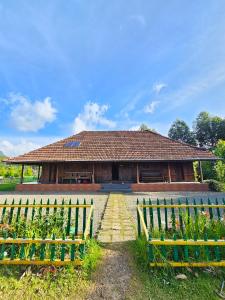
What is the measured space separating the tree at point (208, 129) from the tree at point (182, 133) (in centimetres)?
134

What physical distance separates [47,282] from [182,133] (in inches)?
1793

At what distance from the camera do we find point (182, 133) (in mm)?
44125

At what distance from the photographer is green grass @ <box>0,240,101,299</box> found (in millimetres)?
2352

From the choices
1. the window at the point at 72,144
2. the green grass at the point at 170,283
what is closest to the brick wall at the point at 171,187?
the window at the point at 72,144

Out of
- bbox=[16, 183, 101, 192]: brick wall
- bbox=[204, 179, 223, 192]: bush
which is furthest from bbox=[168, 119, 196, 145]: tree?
bbox=[16, 183, 101, 192]: brick wall

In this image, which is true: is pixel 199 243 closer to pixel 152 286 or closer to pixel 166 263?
pixel 166 263

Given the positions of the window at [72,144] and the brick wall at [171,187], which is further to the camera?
the window at [72,144]

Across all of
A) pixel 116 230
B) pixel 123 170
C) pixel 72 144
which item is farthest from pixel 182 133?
pixel 116 230

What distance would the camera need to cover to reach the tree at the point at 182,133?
144 ft

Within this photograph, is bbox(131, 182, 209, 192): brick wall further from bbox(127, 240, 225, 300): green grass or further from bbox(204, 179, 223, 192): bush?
bbox(127, 240, 225, 300): green grass

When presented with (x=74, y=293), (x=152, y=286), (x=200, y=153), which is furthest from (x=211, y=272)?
(x=200, y=153)

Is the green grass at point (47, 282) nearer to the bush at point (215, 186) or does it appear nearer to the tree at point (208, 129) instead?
the bush at point (215, 186)

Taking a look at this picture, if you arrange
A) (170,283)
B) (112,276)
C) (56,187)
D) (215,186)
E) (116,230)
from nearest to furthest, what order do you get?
(170,283)
(112,276)
(116,230)
(215,186)
(56,187)

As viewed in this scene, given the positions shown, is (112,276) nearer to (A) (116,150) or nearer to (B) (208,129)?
(A) (116,150)
